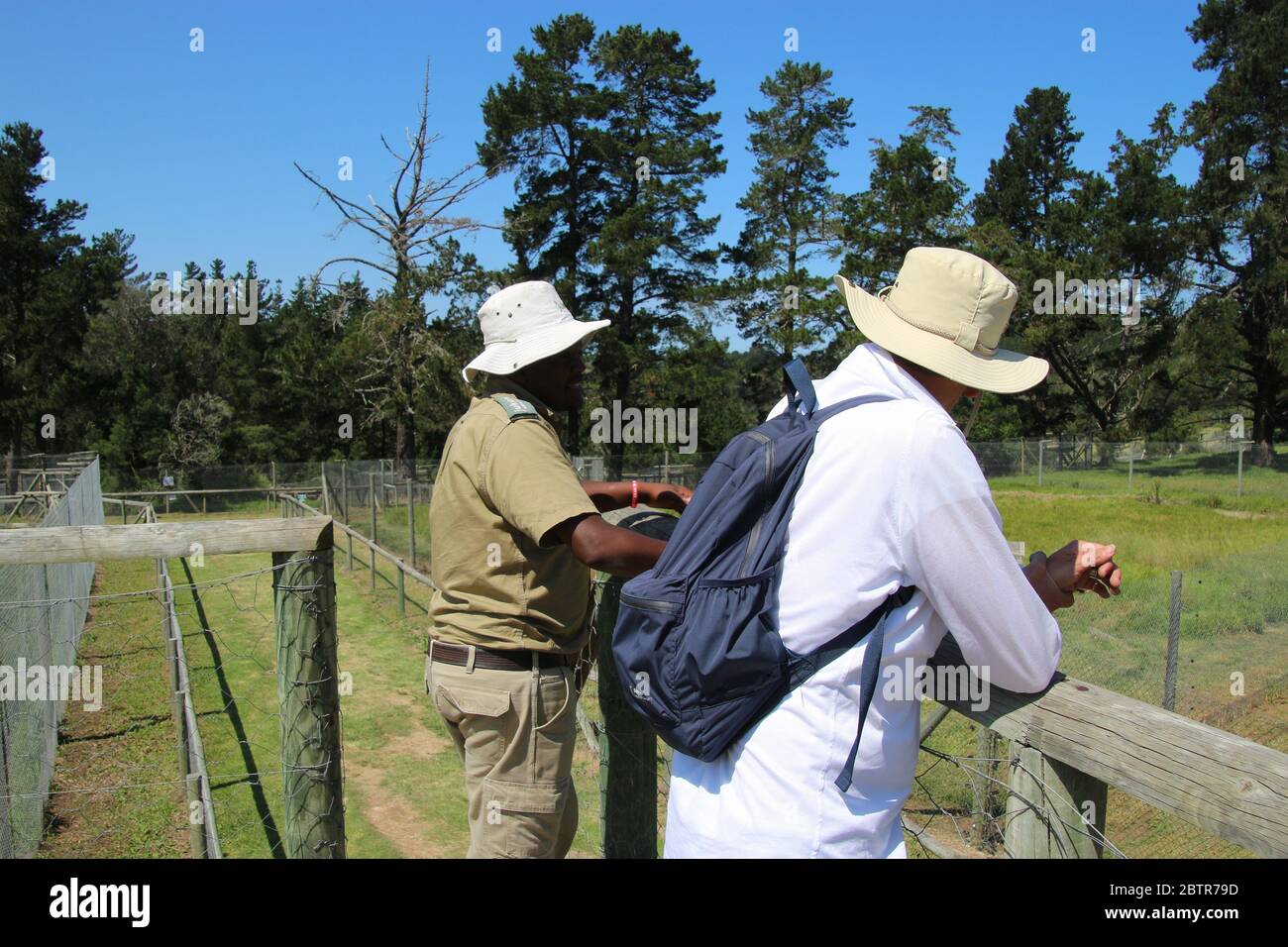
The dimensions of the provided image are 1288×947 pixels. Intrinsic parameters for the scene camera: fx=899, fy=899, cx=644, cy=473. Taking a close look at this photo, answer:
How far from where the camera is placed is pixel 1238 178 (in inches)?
1337

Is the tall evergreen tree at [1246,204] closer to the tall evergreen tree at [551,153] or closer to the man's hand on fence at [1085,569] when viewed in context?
the tall evergreen tree at [551,153]

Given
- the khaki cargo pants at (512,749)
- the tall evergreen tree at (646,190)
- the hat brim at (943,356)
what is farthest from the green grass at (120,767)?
the tall evergreen tree at (646,190)

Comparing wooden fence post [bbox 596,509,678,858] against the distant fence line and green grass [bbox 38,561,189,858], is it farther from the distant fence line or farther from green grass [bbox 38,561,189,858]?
green grass [bbox 38,561,189,858]

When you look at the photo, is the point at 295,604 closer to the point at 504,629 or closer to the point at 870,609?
the point at 504,629

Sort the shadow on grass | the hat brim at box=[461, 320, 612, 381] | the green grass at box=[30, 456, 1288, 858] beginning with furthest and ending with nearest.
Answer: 1. the green grass at box=[30, 456, 1288, 858]
2. the shadow on grass
3. the hat brim at box=[461, 320, 612, 381]

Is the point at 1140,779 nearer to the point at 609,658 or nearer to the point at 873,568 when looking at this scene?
the point at 873,568

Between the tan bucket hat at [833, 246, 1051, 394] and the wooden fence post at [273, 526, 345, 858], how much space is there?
173cm

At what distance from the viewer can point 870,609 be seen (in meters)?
1.46

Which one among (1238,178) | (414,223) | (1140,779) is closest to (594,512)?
(1140,779)

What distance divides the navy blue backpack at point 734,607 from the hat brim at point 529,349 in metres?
1.08

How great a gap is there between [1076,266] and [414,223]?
2568 cm

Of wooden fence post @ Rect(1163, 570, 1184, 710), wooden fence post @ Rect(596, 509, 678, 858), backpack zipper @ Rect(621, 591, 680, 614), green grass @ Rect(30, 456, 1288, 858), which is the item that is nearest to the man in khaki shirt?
wooden fence post @ Rect(596, 509, 678, 858)

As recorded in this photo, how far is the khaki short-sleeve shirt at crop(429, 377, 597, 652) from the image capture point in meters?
2.27

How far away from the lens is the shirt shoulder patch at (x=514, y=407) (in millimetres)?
2338
